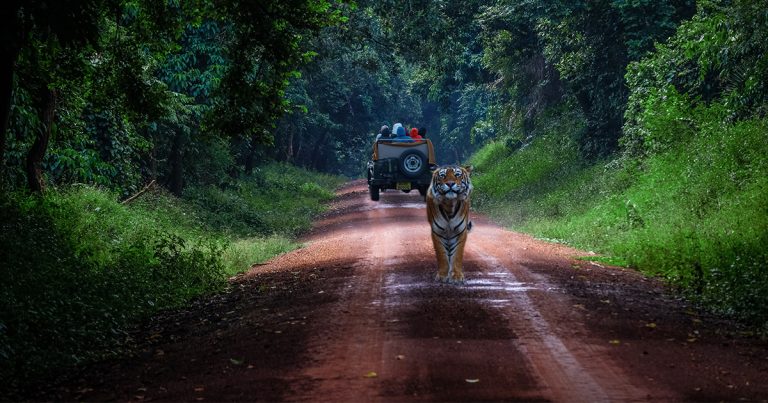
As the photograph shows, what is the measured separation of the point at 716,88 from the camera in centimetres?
2330

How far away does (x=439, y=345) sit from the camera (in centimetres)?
852

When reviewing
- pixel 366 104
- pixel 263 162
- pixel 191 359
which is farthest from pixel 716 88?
pixel 366 104

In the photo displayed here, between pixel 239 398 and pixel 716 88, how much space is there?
1919 cm

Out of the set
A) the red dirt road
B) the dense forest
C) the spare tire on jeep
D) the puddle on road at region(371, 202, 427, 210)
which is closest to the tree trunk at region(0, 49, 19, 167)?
the dense forest

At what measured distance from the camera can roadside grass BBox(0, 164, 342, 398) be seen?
9383 millimetres

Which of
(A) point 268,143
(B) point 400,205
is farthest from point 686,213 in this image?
(B) point 400,205

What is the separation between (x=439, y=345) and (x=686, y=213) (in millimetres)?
10477

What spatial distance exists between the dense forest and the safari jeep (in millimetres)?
3150

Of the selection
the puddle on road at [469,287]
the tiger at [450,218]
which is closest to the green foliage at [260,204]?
the puddle on road at [469,287]

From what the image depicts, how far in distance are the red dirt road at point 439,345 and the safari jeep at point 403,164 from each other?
40.8ft

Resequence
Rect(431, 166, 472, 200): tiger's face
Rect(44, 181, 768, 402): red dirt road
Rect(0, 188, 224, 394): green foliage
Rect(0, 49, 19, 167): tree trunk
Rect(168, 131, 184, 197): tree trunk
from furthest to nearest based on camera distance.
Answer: Rect(168, 131, 184, 197): tree trunk
Rect(431, 166, 472, 200): tiger's face
Rect(0, 49, 19, 167): tree trunk
Rect(0, 188, 224, 394): green foliage
Rect(44, 181, 768, 402): red dirt road

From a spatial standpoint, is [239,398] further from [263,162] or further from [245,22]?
[263,162]

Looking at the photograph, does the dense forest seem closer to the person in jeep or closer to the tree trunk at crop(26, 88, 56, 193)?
the tree trunk at crop(26, 88, 56, 193)

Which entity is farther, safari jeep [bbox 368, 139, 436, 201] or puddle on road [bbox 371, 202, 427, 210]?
puddle on road [bbox 371, 202, 427, 210]
